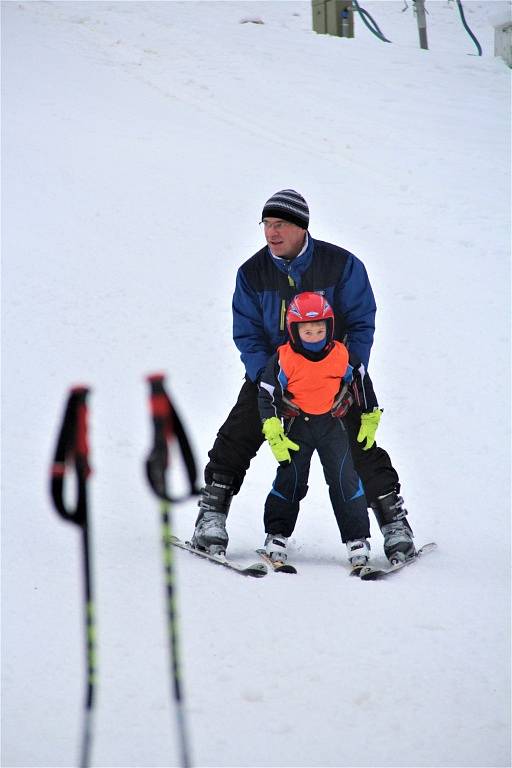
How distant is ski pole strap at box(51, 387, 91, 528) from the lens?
7.50ft

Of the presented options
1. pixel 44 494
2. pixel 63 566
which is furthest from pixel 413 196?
pixel 63 566

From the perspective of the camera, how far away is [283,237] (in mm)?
4770

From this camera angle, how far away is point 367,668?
376 centimetres

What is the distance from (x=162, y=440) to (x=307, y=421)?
2.62 metres

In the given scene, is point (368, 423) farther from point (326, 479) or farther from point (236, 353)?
point (236, 353)

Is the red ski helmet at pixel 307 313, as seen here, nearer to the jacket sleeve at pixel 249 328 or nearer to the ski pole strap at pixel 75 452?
the jacket sleeve at pixel 249 328

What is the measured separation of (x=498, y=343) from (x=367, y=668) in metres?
5.49

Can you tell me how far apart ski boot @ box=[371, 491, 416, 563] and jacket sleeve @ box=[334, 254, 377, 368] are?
0.77m

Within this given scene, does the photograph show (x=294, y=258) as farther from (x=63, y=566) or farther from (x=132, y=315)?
(x=132, y=315)

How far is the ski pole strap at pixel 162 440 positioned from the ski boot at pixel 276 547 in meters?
2.63

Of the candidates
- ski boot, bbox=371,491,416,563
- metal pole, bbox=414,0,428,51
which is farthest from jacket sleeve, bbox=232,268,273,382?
metal pole, bbox=414,0,428,51

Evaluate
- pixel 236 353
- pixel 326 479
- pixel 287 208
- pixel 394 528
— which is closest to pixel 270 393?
pixel 326 479

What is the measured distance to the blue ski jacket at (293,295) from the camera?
4852 mm

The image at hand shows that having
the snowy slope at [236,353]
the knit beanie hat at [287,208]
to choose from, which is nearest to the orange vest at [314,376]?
the knit beanie hat at [287,208]
